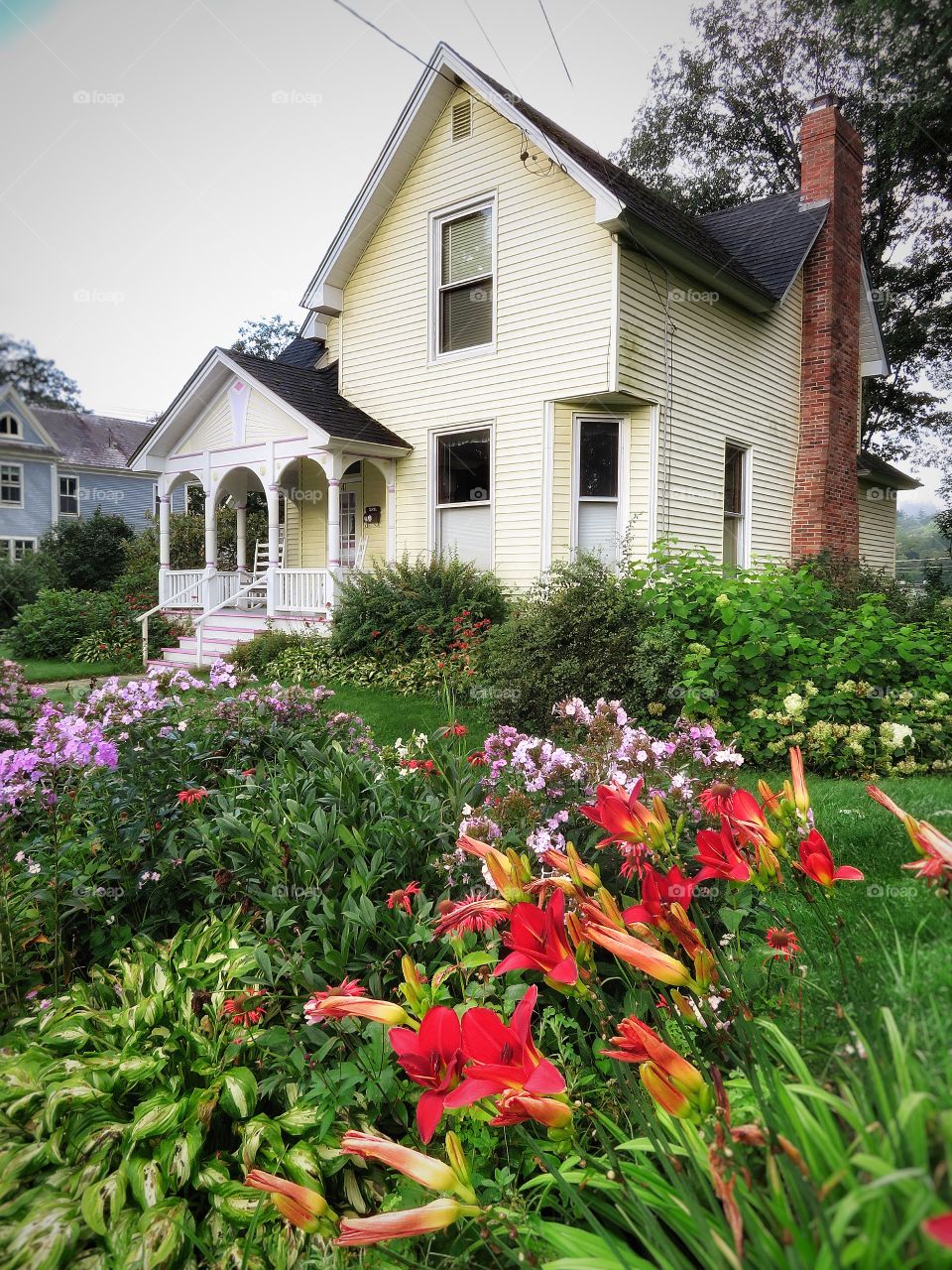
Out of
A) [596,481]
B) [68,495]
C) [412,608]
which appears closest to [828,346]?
[596,481]

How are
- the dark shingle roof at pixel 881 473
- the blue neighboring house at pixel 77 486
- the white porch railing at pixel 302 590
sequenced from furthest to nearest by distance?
1. the blue neighboring house at pixel 77 486
2. the dark shingle roof at pixel 881 473
3. the white porch railing at pixel 302 590

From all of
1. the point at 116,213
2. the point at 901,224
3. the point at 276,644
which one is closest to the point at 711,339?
the point at 901,224

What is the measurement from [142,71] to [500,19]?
3588 mm

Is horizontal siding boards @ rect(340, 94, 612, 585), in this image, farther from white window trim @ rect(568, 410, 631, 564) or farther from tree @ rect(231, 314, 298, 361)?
tree @ rect(231, 314, 298, 361)

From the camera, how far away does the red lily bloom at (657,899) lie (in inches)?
44.1

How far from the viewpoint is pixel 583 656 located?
6559 millimetres

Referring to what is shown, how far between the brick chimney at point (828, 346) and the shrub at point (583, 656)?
6869 millimetres

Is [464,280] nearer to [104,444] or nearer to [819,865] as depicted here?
[819,865]

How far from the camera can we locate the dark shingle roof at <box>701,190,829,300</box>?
11.4m

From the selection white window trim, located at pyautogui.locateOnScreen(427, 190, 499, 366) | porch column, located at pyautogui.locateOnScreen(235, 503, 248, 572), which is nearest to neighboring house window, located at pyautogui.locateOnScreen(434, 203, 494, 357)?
white window trim, located at pyautogui.locateOnScreen(427, 190, 499, 366)

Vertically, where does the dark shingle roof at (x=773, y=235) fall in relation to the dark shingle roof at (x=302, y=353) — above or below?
above

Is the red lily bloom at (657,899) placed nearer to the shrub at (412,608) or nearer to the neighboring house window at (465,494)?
the shrub at (412,608)

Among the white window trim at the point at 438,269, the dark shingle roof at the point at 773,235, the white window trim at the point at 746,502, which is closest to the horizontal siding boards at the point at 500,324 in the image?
the white window trim at the point at 438,269

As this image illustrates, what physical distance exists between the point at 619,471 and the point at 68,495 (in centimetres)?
2217
